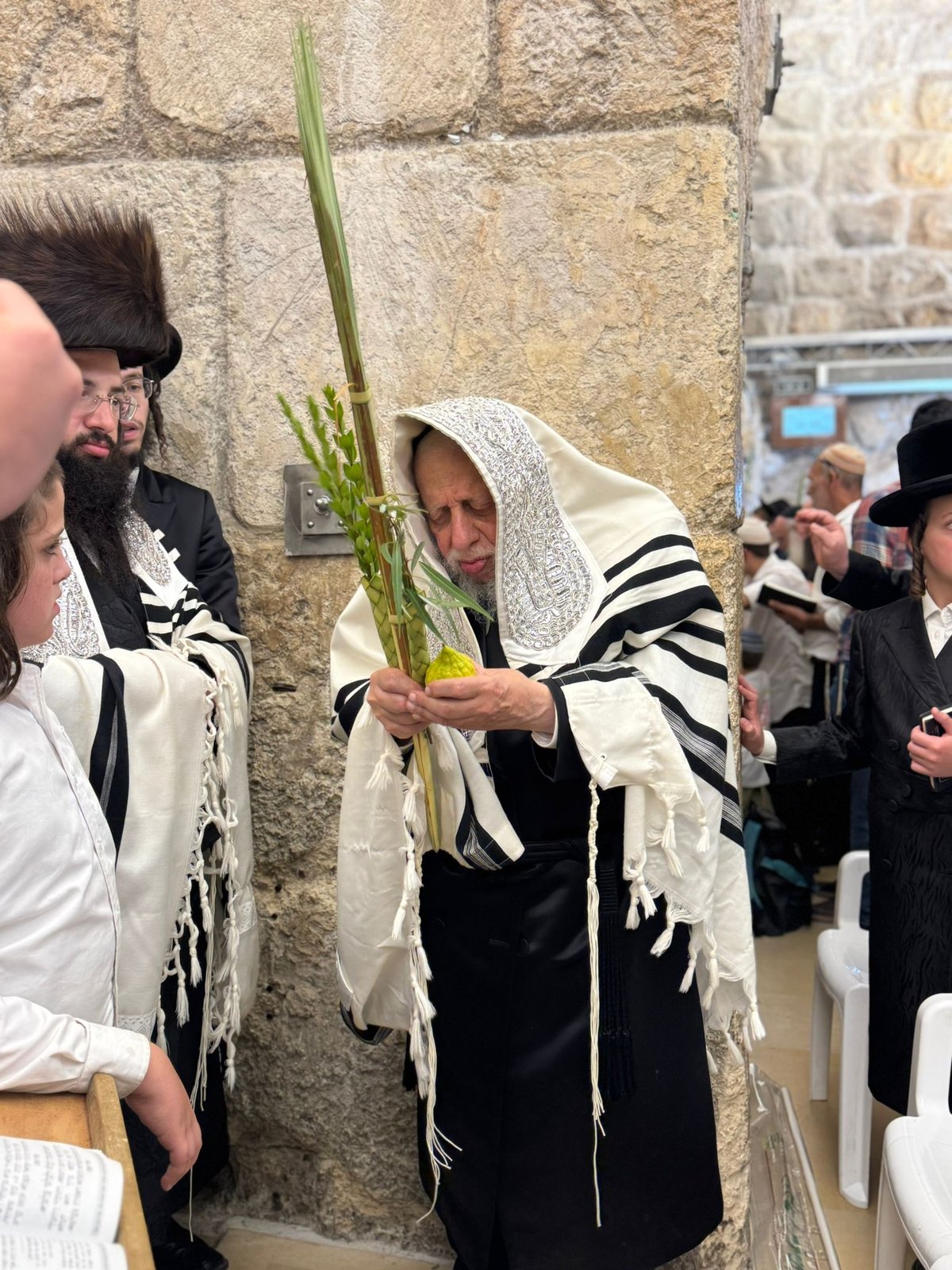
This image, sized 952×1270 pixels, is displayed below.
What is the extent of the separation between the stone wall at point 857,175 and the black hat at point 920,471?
590cm

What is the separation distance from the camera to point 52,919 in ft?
4.24

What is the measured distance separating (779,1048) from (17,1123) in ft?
10.7

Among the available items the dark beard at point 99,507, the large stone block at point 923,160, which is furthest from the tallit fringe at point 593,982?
the large stone block at point 923,160

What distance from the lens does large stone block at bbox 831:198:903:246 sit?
7.88 meters

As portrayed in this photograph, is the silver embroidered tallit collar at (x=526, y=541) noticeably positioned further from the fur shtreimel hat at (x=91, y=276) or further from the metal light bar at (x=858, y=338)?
the metal light bar at (x=858, y=338)

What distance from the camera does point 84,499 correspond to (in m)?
2.18

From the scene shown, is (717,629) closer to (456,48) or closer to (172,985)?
(172,985)

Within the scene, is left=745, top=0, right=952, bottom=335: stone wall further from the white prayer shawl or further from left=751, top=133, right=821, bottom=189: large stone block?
the white prayer shawl

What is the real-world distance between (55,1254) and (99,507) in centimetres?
162

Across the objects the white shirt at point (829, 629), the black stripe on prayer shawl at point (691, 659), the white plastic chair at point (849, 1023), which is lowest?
the white plastic chair at point (849, 1023)

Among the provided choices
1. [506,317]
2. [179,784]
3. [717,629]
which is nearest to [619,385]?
[506,317]

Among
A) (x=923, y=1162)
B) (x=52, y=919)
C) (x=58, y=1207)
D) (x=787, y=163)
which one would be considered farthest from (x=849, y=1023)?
(x=787, y=163)

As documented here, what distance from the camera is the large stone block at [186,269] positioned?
106 inches

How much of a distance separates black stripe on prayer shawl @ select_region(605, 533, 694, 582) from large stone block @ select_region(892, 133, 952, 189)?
6.97 m
